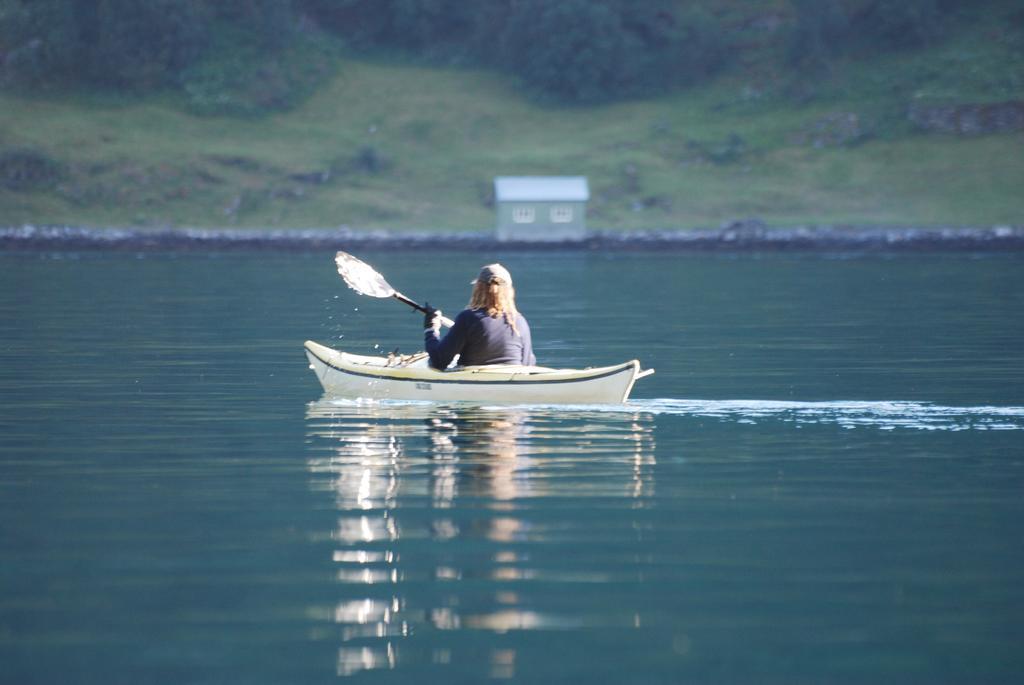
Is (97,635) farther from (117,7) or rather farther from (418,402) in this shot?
(117,7)

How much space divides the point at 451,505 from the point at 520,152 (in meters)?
95.7

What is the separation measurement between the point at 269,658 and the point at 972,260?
2641 inches

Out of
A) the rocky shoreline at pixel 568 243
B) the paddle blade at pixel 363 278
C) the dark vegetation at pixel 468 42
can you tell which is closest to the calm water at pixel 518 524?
the paddle blade at pixel 363 278

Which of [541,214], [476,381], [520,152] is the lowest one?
[476,381]

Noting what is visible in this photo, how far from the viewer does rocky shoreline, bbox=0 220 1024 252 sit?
8594 centimetres

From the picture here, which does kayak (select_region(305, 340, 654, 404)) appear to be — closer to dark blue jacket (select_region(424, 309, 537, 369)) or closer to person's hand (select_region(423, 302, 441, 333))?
dark blue jacket (select_region(424, 309, 537, 369))

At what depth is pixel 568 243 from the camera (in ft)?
299

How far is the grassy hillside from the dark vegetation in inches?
74.2

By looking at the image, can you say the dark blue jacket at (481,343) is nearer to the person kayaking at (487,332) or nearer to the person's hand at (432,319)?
the person kayaking at (487,332)

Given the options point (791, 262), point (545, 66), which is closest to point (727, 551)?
point (791, 262)

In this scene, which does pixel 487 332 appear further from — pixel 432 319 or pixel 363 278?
pixel 363 278

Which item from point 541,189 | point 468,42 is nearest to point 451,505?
point 541,189

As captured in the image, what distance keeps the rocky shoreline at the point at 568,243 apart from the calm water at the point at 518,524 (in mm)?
60023

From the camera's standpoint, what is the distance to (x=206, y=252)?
8444 cm
